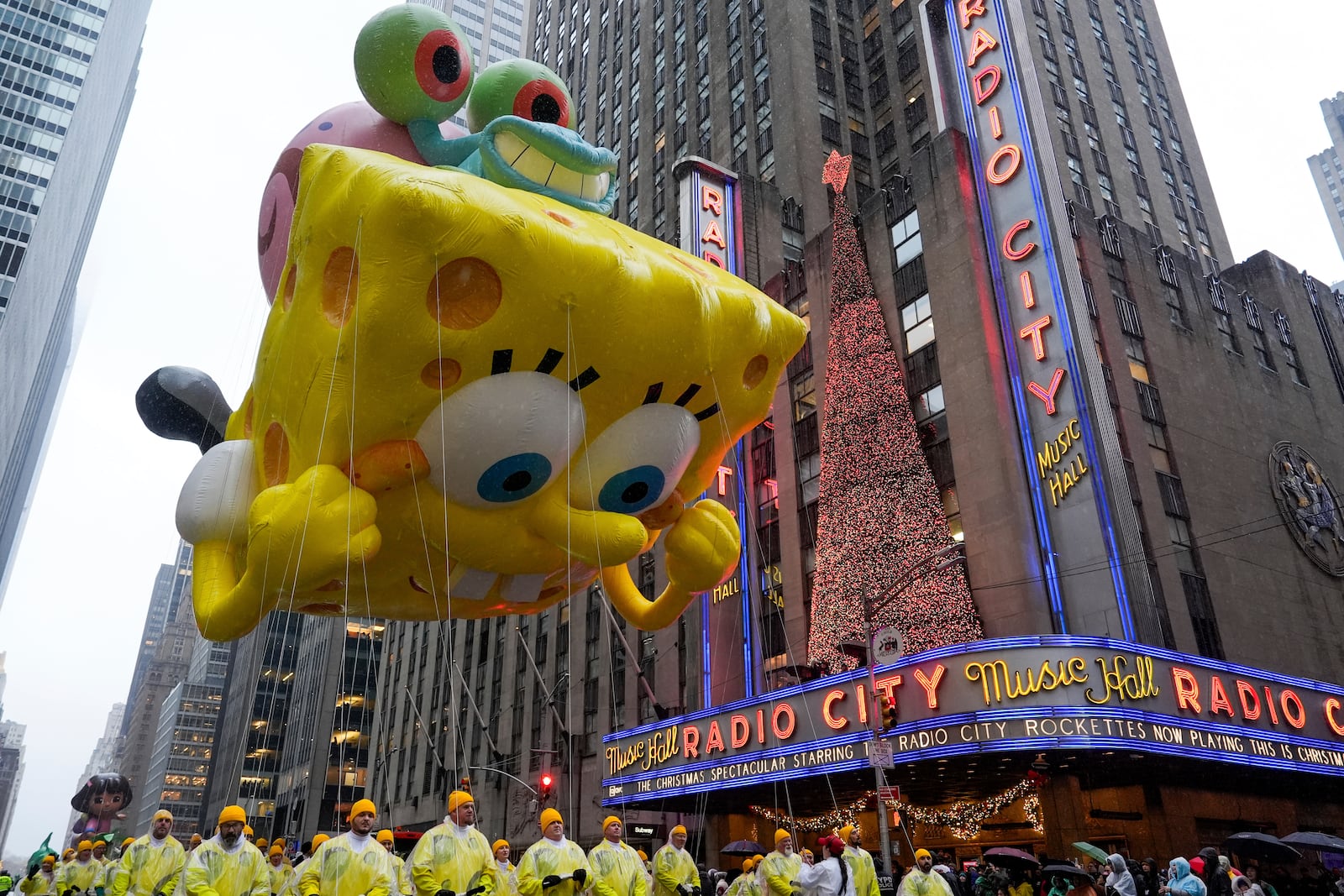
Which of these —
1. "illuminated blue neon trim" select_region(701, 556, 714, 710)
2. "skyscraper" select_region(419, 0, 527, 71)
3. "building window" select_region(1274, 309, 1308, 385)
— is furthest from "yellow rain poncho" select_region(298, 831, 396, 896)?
"skyscraper" select_region(419, 0, 527, 71)

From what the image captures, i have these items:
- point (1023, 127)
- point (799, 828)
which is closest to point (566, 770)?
point (799, 828)

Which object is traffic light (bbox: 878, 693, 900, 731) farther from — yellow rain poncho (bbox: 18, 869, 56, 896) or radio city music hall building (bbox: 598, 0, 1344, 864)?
yellow rain poncho (bbox: 18, 869, 56, 896)

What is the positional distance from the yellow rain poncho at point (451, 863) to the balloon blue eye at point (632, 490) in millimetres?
3211

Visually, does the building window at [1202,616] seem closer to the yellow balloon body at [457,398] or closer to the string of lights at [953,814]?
the string of lights at [953,814]

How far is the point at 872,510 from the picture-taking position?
29969 millimetres

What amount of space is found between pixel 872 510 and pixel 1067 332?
7.85 meters

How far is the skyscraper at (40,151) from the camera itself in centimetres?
8812

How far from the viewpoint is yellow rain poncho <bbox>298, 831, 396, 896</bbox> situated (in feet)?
25.1

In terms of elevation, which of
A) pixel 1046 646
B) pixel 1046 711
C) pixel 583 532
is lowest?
pixel 583 532

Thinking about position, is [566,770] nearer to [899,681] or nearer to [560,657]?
[560,657]

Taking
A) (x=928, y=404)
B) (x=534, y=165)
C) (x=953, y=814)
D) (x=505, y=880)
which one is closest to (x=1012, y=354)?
(x=928, y=404)

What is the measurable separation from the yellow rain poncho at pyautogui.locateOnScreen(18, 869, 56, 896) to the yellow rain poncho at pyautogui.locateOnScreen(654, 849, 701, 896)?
28.6ft

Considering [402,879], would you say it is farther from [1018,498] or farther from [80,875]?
[1018,498]

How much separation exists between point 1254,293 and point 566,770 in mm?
36844
